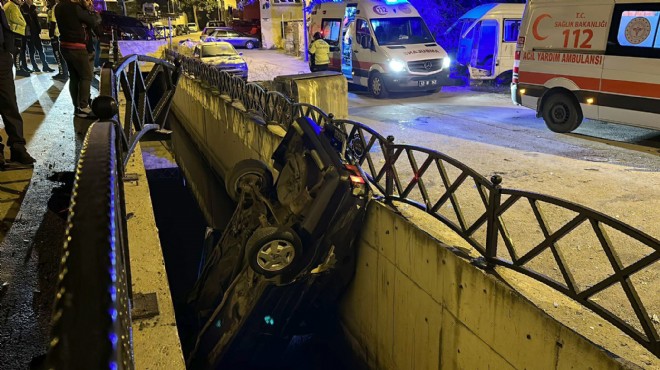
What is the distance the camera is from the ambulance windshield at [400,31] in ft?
50.6

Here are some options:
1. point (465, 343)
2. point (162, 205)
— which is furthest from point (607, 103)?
point (162, 205)

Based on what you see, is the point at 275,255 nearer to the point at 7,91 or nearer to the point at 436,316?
the point at 436,316

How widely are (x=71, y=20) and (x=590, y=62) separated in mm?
8097

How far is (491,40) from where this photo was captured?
698 inches

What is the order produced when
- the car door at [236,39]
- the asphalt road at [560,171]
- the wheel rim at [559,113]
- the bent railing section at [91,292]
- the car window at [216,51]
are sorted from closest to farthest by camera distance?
1. the bent railing section at [91,292]
2. the asphalt road at [560,171]
3. the wheel rim at [559,113]
4. the car window at [216,51]
5. the car door at [236,39]

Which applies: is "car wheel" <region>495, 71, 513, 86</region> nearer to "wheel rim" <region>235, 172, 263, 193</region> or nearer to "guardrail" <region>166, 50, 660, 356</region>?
"guardrail" <region>166, 50, 660, 356</region>

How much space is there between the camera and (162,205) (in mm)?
13688

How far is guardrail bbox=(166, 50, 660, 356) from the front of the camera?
3.16m

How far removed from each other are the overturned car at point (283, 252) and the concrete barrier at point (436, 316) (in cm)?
34

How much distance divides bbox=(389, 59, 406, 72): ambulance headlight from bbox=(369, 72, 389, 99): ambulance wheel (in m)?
0.46

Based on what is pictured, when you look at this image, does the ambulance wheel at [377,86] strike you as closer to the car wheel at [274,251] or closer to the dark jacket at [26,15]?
the dark jacket at [26,15]

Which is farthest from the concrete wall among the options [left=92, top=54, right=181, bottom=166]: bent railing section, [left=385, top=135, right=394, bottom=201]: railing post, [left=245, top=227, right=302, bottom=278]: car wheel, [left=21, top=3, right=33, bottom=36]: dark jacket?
[left=21, top=3, right=33, bottom=36]: dark jacket

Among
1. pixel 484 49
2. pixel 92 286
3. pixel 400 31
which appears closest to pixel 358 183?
pixel 92 286

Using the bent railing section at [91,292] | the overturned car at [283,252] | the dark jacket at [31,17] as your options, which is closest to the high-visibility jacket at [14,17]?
the dark jacket at [31,17]
